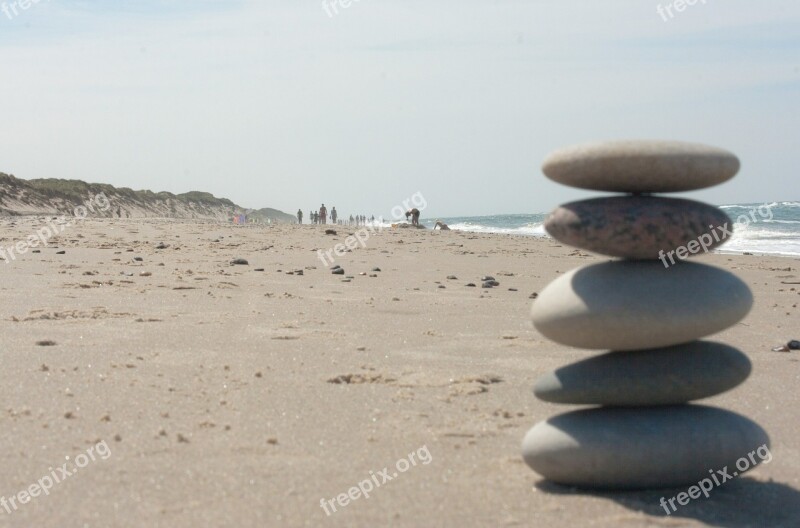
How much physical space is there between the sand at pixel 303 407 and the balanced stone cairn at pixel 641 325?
14 cm

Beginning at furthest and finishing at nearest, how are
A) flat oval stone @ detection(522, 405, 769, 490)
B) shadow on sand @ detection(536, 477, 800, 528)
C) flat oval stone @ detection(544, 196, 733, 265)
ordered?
flat oval stone @ detection(544, 196, 733, 265) → flat oval stone @ detection(522, 405, 769, 490) → shadow on sand @ detection(536, 477, 800, 528)

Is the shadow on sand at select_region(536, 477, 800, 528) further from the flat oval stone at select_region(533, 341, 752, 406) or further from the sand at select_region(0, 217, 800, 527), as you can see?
the flat oval stone at select_region(533, 341, 752, 406)

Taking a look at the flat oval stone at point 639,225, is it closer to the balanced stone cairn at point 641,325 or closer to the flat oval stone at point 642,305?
the balanced stone cairn at point 641,325

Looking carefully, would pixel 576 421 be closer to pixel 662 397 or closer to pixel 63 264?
pixel 662 397

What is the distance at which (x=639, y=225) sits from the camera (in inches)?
145

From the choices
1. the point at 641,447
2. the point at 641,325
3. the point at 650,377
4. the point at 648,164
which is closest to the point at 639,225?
the point at 648,164

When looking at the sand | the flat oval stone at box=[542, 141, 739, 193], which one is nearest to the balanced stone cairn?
the flat oval stone at box=[542, 141, 739, 193]

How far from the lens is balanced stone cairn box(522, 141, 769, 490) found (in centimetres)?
360

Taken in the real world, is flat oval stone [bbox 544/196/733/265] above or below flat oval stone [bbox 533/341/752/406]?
above

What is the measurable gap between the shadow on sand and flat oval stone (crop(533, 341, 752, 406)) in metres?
0.38

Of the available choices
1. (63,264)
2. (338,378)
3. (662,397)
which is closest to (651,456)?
(662,397)

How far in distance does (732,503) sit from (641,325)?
0.76 m

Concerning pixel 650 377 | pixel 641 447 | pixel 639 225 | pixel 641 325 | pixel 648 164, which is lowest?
pixel 641 447

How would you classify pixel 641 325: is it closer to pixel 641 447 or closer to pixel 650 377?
pixel 650 377
